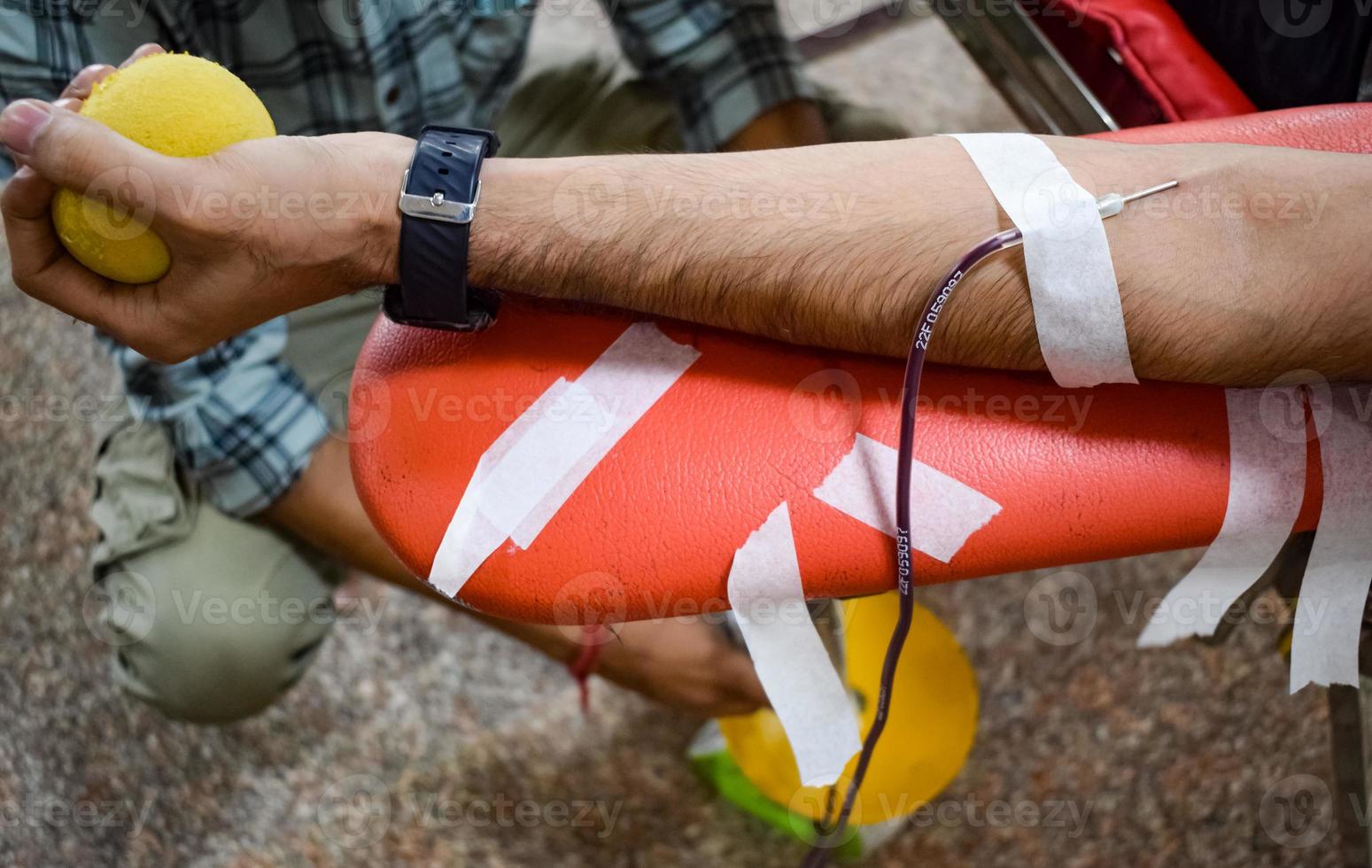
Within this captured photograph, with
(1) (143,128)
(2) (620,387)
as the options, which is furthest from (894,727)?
(1) (143,128)

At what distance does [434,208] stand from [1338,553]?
568 mm

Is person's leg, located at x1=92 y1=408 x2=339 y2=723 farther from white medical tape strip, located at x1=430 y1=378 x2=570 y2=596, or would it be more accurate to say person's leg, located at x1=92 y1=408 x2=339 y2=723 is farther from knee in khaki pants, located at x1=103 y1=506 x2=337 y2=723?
white medical tape strip, located at x1=430 y1=378 x2=570 y2=596

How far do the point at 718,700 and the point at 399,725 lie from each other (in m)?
0.40

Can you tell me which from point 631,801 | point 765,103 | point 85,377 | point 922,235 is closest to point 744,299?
point 922,235

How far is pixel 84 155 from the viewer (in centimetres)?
50

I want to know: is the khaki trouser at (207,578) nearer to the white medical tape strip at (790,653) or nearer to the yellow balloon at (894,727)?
the yellow balloon at (894,727)

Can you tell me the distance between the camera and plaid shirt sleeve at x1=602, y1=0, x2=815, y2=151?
985 mm

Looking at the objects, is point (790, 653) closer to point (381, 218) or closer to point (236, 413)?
point (381, 218)

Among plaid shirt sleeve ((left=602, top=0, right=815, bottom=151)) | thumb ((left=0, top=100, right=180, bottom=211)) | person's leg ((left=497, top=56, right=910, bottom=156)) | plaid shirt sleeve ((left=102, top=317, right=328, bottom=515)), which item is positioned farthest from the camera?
person's leg ((left=497, top=56, right=910, bottom=156))

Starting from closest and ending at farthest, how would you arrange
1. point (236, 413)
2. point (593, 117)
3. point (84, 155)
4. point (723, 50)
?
point (84, 155)
point (236, 413)
point (723, 50)
point (593, 117)

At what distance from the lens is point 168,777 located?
1087 millimetres

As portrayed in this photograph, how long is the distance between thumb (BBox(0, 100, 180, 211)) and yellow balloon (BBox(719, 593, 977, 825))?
2.24 feet

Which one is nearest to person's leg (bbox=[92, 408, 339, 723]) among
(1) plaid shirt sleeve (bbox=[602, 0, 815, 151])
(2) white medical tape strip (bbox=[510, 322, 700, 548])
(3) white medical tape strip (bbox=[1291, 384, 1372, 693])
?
(2) white medical tape strip (bbox=[510, 322, 700, 548])

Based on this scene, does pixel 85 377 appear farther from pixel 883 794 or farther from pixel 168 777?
pixel 883 794
